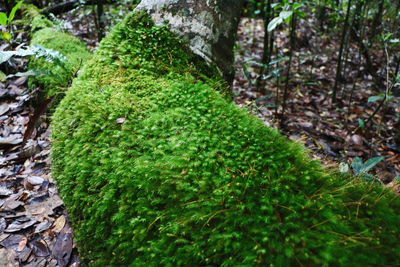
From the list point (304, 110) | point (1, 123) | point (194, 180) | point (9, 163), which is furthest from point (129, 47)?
point (304, 110)

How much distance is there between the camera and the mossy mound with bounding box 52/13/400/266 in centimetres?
94

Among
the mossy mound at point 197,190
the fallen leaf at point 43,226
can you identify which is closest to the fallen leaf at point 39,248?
the fallen leaf at point 43,226

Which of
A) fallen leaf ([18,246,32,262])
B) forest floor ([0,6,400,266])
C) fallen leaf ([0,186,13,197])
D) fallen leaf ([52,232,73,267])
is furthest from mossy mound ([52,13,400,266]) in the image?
fallen leaf ([0,186,13,197])

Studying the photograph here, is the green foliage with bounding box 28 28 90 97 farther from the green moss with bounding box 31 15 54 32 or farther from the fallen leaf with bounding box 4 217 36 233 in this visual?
the fallen leaf with bounding box 4 217 36 233

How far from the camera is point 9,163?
2891mm

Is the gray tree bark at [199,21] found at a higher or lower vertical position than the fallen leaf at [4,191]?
higher

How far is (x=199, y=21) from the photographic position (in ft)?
7.80

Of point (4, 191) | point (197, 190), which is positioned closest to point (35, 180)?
point (4, 191)

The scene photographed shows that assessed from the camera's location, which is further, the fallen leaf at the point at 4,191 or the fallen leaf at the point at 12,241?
the fallen leaf at the point at 4,191

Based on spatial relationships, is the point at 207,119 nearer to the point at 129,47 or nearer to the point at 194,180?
the point at 194,180

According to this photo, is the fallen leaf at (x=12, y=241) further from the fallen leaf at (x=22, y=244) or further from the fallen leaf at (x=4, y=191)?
the fallen leaf at (x=4, y=191)

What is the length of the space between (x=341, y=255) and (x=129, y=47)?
2104 mm

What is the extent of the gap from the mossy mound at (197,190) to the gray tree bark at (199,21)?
1.98 ft

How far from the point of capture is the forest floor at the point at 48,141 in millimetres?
2045
